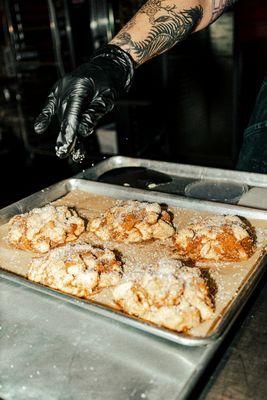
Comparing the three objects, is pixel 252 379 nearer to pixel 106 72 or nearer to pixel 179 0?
pixel 106 72

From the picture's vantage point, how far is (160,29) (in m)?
2.22

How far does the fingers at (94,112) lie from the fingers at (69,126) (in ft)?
0.18

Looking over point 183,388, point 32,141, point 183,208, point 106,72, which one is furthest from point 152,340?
point 32,141

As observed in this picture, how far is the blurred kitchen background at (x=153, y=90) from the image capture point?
18.5ft

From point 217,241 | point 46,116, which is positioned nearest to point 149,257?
→ point 217,241

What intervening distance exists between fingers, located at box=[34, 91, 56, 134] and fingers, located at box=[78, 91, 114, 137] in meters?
0.24

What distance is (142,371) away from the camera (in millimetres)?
1211

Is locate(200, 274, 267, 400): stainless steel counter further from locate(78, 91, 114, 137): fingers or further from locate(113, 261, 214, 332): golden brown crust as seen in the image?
locate(78, 91, 114, 137): fingers

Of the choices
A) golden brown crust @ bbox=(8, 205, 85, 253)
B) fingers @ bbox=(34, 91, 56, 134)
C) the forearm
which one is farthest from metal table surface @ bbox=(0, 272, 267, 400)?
the forearm

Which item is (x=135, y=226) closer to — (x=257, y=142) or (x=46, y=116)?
(x=46, y=116)

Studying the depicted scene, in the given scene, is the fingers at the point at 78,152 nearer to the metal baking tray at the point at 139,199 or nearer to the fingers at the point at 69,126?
the fingers at the point at 69,126

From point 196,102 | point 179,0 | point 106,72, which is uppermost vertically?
point 179,0

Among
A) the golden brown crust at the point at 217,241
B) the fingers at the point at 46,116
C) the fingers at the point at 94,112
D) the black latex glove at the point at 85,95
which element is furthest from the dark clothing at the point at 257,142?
the fingers at the point at 46,116

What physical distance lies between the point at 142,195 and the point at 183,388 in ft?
4.43
